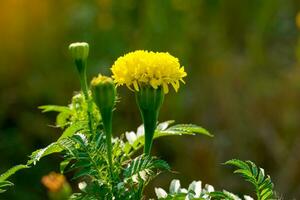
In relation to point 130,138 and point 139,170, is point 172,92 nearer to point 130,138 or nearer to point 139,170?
point 130,138

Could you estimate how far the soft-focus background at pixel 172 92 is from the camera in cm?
281

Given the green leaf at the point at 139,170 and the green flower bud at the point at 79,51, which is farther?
the green flower bud at the point at 79,51

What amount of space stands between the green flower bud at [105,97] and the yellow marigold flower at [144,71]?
3 cm

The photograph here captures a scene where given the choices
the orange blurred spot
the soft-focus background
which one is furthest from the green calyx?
the soft-focus background

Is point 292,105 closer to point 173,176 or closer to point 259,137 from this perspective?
point 259,137

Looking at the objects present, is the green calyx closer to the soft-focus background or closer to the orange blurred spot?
the orange blurred spot

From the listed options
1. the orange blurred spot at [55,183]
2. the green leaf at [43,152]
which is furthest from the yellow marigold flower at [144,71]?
the orange blurred spot at [55,183]

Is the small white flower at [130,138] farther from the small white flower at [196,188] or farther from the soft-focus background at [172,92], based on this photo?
the soft-focus background at [172,92]

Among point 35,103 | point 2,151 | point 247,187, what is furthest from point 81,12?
point 247,187

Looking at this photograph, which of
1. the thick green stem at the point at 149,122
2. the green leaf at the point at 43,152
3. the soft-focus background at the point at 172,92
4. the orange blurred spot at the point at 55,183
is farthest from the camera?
the soft-focus background at the point at 172,92

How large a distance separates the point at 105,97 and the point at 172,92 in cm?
225

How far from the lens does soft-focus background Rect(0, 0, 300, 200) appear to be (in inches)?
111

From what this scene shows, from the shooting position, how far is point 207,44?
347 centimetres

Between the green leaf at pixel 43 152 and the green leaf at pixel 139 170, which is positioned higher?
the green leaf at pixel 43 152
